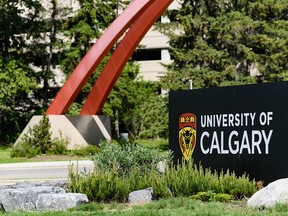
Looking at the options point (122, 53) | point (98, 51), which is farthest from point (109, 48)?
point (122, 53)

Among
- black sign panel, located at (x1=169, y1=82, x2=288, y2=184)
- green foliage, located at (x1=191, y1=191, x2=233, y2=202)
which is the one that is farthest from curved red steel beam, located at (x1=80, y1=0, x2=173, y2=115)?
green foliage, located at (x1=191, y1=191, x2=233, y2=202)

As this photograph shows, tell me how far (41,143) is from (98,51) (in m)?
5.06

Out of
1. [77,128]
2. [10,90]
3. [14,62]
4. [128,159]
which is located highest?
[14,62]

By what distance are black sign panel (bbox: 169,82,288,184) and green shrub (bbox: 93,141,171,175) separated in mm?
785

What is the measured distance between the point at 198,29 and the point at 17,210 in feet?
91.1

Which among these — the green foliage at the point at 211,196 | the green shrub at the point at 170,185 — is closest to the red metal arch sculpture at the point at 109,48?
the green shrub at the point at 170,185

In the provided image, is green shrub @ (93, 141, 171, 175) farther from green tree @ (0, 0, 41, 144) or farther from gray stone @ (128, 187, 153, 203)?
green tree @ (0, 0, 41, 144)

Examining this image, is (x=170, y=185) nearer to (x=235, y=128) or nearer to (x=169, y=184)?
(x=169, y=184)

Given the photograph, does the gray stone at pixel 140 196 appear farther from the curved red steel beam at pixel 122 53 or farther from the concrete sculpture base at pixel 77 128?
the concrete sculpture base at pixel 77 128

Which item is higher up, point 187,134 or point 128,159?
point 187,134

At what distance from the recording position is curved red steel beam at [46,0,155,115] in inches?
1251

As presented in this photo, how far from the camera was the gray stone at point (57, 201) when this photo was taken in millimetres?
11945

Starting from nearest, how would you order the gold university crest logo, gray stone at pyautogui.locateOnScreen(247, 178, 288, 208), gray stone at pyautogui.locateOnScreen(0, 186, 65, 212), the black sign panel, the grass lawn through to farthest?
the grass lawn < gray stone at pyautogui.locateOnScreen(247, 178, 288, 208) < gray stone at pyautogui.locateOnScreen(0, 186, 65, 212) < the black sign panel < the gold university crest logo

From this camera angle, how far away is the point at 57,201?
12.0m
